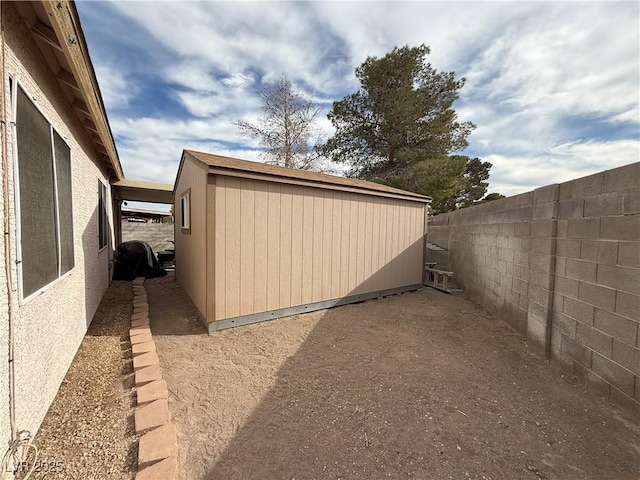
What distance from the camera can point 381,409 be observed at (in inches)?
79.3

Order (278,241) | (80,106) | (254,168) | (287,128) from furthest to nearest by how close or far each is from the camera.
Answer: (287,128) < (278,241) < (254,168) < (80,106)

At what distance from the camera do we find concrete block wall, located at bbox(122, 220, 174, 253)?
10.6 m

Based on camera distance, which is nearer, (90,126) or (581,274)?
(581,274)

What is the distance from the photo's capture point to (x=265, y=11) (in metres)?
4.56

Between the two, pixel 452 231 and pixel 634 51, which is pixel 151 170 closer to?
pixel 452 231

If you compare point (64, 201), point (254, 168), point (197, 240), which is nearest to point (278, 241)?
point (254, 168)

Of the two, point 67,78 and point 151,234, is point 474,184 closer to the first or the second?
point 151,234

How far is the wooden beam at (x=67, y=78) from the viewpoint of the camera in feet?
7.49

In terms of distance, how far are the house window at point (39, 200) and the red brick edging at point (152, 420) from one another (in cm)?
99

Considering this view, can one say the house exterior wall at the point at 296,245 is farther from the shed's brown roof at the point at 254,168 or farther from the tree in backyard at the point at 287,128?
the tree in backyard at the point at 287,128

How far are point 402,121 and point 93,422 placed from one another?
471 inches

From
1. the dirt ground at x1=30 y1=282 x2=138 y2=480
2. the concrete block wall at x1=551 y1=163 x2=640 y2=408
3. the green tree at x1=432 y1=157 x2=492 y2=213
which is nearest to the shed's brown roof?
the dirt ground at x1=30 y1=282 x2=138 y2=480

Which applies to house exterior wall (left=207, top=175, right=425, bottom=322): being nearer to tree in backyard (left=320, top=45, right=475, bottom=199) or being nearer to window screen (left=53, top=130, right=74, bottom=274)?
window screen (left=53, top=130, right=74, bottom=274)

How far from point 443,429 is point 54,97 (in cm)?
397
